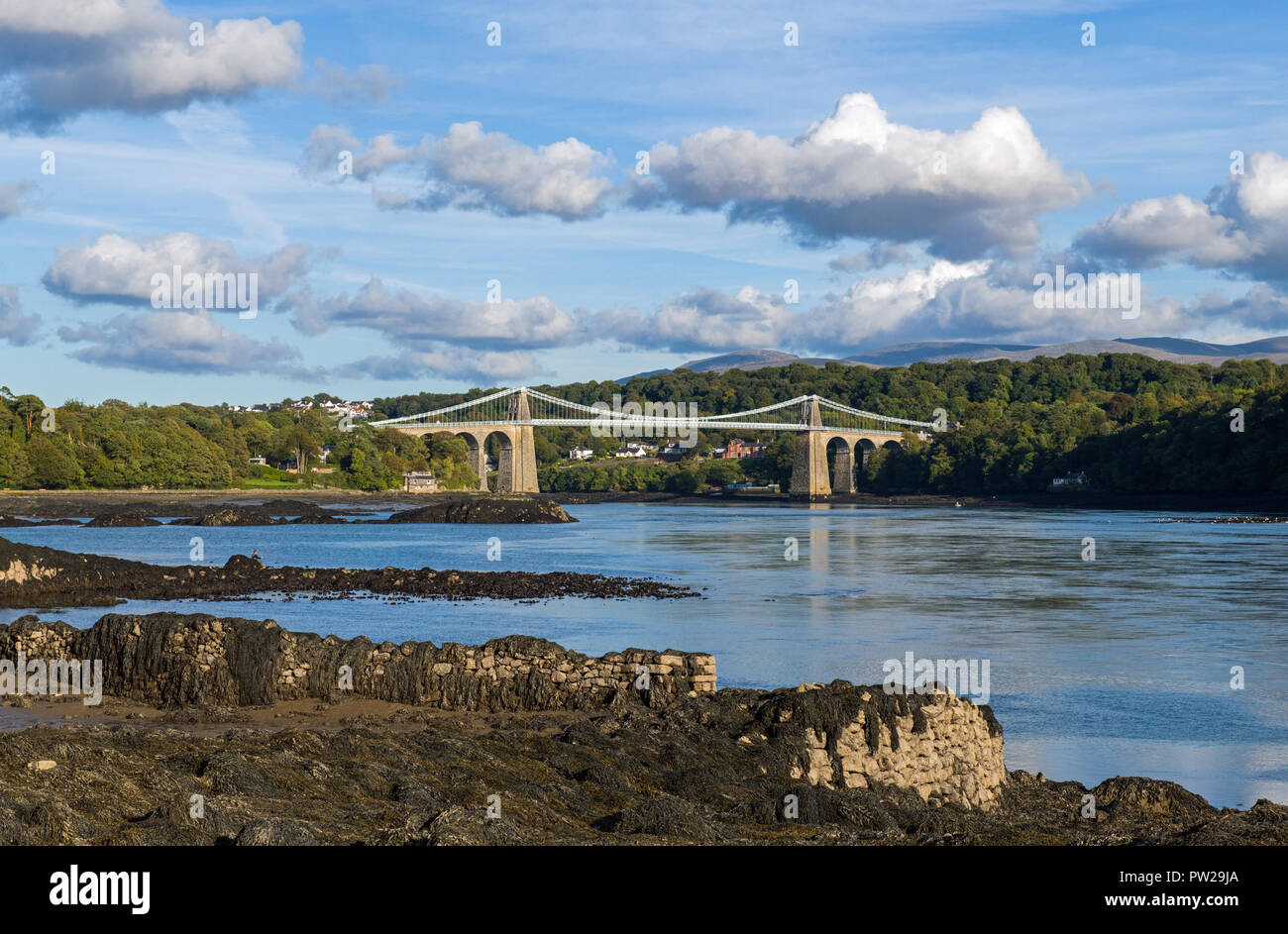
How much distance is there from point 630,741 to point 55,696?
283 inches

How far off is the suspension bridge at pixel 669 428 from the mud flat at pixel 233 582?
68.5m

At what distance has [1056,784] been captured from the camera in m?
11.6

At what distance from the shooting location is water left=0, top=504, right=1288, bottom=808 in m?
14.7

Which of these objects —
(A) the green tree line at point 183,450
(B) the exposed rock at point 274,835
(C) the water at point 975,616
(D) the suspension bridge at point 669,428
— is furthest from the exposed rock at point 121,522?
(B) the exposed rock at point 274,835

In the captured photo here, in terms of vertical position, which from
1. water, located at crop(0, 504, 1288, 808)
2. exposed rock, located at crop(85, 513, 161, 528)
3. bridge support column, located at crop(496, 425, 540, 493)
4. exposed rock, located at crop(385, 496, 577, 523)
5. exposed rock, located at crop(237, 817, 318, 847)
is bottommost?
water, located at crop(0, 504, 1288, 808)

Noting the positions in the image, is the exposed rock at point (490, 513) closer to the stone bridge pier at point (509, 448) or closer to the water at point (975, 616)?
the water at point (975, 616)

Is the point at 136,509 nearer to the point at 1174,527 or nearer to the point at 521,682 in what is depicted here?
the point at 1174,527

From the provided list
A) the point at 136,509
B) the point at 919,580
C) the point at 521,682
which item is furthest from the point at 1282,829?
the point at 136,509

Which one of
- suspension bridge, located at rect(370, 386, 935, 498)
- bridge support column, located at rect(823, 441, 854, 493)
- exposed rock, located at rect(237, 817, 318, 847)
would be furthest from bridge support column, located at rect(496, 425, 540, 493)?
exposed rock, located at rect(237, 817, 318, 847)

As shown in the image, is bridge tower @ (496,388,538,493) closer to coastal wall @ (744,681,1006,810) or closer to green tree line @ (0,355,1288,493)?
green tree line @ (0,355,1288,493)

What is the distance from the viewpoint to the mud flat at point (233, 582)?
27750mm

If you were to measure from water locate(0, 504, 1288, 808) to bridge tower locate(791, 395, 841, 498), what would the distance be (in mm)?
69522

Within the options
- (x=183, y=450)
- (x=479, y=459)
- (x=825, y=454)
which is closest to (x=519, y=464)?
(x=479, y=459)

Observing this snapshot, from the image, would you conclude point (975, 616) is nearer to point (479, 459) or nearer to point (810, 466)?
point (479, 459)
